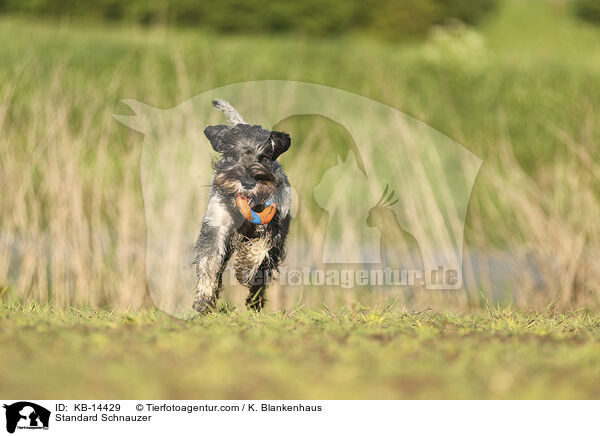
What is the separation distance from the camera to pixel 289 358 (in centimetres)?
324

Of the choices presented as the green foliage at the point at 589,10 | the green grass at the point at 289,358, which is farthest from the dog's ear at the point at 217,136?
the green foliage at the point at 589,10

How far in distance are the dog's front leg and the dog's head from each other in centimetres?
18

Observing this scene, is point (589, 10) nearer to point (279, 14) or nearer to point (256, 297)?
point (279, 14)

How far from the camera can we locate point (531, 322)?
443cm

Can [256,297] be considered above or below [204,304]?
above

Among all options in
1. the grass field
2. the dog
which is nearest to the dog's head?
the dog

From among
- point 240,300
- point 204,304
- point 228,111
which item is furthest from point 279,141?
point 240,300

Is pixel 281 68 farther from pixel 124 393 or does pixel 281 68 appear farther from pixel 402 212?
pixel 124 393

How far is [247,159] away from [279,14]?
24732mm

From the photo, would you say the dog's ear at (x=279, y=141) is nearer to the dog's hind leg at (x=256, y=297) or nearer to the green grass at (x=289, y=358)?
the dog's hind leg at (x=256, y=297)

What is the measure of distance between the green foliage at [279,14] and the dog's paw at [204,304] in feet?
78.4

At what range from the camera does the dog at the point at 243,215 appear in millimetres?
4520
